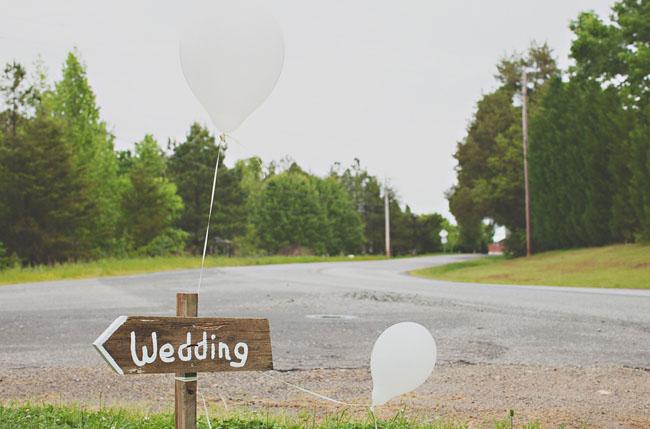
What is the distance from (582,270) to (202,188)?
128ft

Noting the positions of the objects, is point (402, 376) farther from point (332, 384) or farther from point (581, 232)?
point (581, 232)

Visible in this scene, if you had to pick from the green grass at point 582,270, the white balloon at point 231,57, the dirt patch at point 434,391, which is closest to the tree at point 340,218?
the green grass at point 582,270

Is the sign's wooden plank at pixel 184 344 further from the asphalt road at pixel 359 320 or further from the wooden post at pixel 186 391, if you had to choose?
the asphalt road at pixel 359 320

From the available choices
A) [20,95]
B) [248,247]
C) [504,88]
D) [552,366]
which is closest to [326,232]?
[248,247]

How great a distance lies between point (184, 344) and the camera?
2.70 meters

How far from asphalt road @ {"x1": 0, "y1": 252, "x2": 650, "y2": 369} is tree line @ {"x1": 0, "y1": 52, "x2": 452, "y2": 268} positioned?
2.47 meters

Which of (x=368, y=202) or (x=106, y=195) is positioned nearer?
(x=106, y=195)

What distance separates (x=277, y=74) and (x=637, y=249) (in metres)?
22.5

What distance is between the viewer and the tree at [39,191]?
93.9ft

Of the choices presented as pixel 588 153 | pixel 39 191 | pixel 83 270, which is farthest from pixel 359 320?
pixel 39 191

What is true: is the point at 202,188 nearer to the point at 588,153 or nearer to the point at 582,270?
the point at 588,153

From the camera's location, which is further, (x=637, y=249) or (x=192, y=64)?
(x=637, y=249)

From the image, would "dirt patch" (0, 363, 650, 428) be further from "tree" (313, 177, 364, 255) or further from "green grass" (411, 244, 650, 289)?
"tree" (313, 177, 364, 255)

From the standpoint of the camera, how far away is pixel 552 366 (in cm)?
595
